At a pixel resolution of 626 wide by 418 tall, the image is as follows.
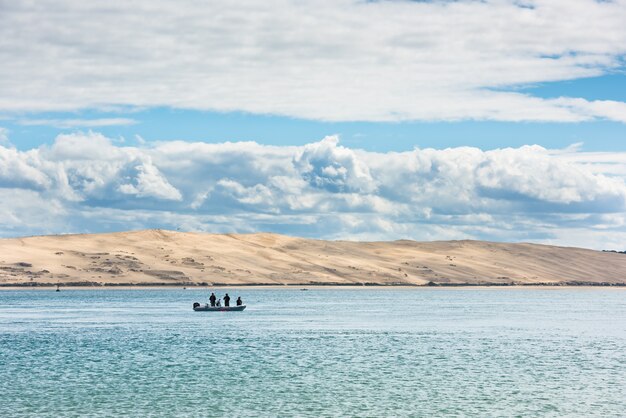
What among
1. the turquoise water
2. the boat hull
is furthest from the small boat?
the turquoise water

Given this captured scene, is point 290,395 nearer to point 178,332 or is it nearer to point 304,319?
point 178,332

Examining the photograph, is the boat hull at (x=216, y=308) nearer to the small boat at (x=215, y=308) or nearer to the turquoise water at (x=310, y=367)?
the small boat at (x=215, y=308)

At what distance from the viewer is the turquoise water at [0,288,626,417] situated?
137 feet

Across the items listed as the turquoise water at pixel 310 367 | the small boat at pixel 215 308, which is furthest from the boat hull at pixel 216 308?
the turquoise water at pixel 310 367

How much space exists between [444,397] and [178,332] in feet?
144

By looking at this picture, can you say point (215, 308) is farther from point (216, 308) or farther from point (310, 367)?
point (310, 367)

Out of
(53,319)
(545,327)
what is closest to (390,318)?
(545,327)

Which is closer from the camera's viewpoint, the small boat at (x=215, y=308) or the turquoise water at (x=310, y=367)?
the turquoise water at (x=310, y=367)

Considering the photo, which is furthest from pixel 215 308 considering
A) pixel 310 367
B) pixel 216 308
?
pixel 310 367

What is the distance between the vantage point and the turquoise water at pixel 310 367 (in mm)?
41781

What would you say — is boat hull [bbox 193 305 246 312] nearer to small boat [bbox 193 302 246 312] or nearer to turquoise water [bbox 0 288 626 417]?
small boat [bbox 193 302 246 312]

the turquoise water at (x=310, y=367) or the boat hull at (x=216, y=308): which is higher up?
the boat hull at (x=216, y=308)

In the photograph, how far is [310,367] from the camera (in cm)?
5609

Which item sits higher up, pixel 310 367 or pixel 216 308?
pixel 216 308
